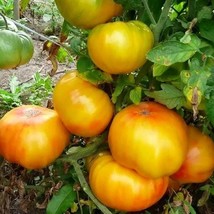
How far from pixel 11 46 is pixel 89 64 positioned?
0.16 meters

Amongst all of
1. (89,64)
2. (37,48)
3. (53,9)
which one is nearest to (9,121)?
(89,64)

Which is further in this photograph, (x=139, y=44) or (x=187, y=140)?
(x=187, y=140)

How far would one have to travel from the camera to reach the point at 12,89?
6.19ft

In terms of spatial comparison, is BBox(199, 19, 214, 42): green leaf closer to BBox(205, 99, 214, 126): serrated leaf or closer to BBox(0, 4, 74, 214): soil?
BBox(205, 99, 214, 126): serrated leaf

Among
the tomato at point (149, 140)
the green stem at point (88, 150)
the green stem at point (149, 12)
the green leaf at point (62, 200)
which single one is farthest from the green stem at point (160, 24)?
the green leaf at point (62, 200)

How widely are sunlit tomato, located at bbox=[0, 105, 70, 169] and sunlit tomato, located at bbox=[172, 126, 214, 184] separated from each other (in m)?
0.25

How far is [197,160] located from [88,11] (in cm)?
35

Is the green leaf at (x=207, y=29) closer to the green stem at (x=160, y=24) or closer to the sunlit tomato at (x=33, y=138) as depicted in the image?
the green stem at (x=160, y=24)

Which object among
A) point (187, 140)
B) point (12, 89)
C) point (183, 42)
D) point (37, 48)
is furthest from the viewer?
point (37, 48)

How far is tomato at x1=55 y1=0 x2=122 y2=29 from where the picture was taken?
0.88m

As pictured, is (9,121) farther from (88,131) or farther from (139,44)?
(139,44)

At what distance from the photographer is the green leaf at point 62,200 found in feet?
3.53

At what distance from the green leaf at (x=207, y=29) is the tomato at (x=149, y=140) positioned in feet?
0.52

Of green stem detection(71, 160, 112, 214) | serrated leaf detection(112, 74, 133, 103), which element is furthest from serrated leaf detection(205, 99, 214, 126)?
green stem detection(71, 160, 112, 214)
